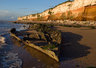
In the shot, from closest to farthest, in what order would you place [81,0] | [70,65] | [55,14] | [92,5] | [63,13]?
[70,65] < [92,5] < [81,0] < [63,13] < [55,14]

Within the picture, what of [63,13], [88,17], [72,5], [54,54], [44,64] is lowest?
[44,64]

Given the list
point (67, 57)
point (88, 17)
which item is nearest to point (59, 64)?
point (67, 57)

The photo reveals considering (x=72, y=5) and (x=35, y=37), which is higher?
(x=72, y=5)

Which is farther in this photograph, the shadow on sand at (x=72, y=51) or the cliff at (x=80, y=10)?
the cliff at (x=80, y=10)

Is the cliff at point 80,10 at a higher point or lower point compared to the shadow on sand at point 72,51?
higher

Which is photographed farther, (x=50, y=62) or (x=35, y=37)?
(x=35, y=37)

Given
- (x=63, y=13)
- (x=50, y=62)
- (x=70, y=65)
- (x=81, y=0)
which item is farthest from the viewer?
(x=63, y=13)

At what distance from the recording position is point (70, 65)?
19.8ft

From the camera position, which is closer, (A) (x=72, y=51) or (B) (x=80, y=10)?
(A) (x=72, y=51)

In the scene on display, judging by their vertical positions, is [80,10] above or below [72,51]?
above

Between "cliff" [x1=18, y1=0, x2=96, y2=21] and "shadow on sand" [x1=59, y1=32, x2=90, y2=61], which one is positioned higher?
"cliff" [x1=18, y1=0, x2=96, y2=21]

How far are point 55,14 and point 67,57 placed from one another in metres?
58.2

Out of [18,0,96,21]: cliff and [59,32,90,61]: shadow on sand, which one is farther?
[18,0,96,21]: cliff

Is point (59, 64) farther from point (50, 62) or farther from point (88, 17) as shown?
point (88, 17)
